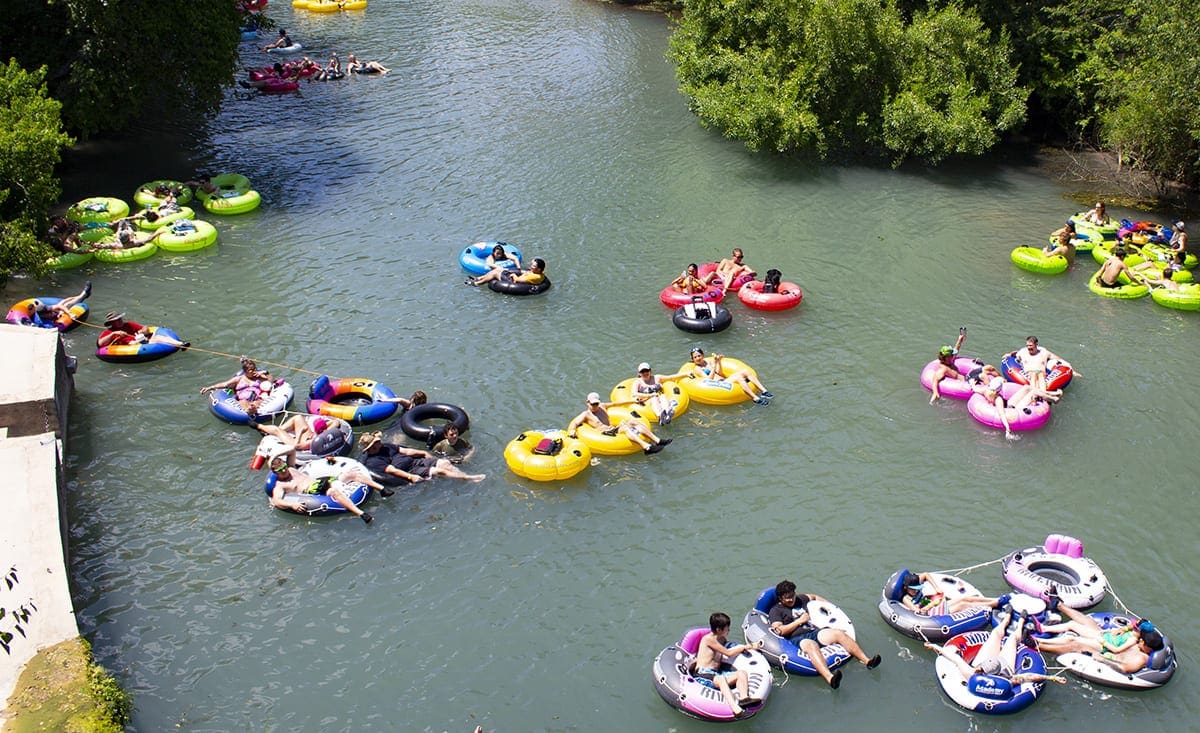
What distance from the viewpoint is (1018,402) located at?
65.9ft

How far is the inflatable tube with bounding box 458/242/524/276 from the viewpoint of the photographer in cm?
2512

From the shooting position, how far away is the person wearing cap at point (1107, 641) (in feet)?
47.4

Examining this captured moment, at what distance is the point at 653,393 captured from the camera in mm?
20047

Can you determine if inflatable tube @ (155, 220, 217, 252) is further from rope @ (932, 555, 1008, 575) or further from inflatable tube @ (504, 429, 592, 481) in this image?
rope @ (932, 555, 1008, 575)

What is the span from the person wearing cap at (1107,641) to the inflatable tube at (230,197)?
22301mm

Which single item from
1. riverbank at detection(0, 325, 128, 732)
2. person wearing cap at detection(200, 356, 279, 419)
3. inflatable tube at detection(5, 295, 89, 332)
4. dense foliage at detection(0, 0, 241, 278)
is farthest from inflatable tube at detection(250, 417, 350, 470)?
dense foliage at detection(0, 0, 241, 278)

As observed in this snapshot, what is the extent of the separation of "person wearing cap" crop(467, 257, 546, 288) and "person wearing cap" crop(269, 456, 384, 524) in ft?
26.2

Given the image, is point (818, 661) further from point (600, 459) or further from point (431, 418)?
point (431, 418)

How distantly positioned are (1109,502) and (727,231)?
508 inches

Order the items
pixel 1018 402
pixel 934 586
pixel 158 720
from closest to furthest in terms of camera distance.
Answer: pixel 158 720
pixel 934 586
pixel 1018 402

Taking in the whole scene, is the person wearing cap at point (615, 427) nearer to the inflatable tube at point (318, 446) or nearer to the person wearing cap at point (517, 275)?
the inflatable tube at point (318, 446)

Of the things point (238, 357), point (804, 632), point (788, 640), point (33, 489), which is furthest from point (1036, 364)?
point (33, 489)

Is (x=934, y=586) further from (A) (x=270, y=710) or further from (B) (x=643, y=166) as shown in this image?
(B) (x=643, y=166)

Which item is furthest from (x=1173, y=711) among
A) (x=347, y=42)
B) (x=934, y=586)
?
(x=347, y=42)
